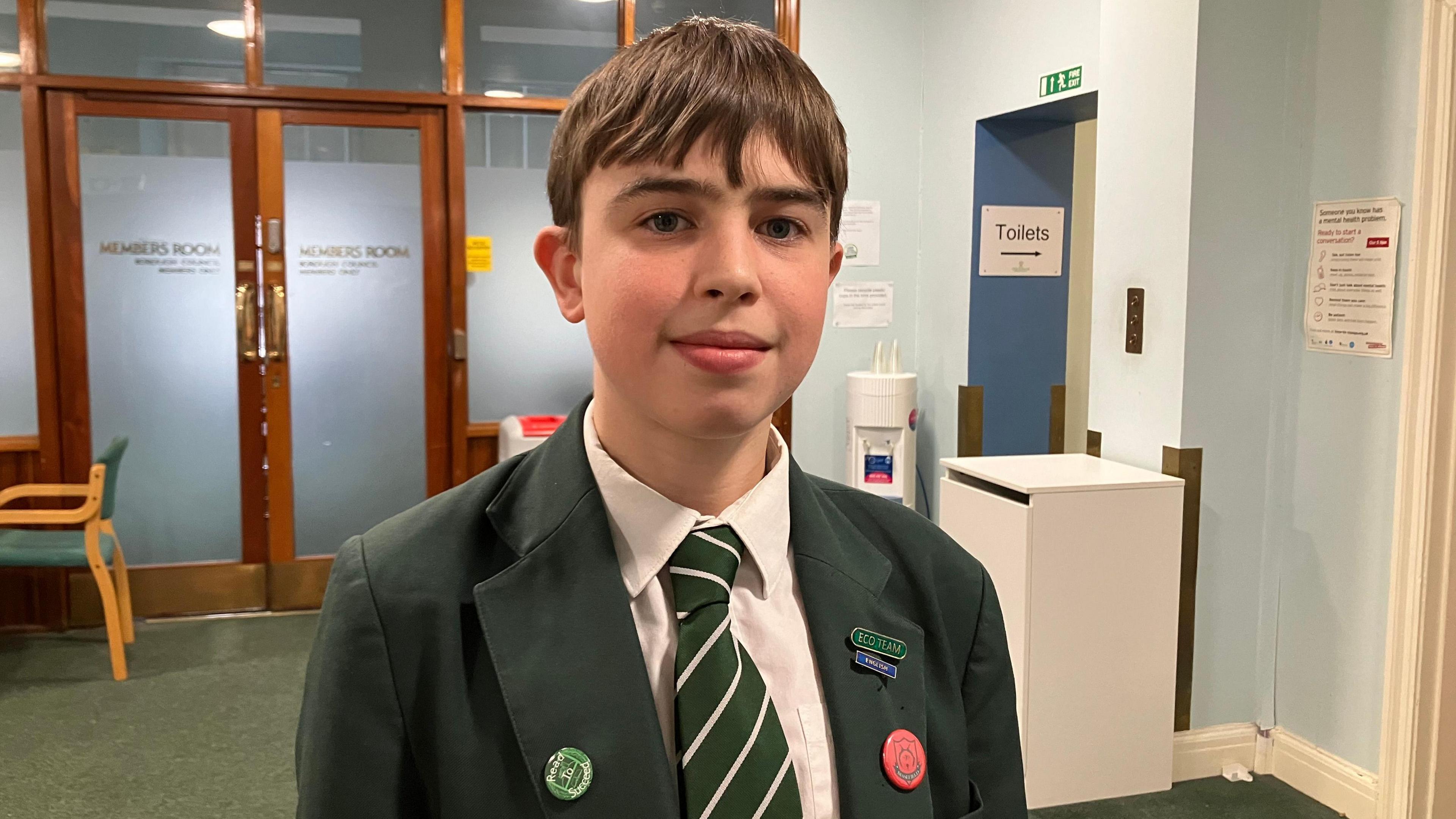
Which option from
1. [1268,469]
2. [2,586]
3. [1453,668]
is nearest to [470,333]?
[2,586]

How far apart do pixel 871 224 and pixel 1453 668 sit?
9.17ft

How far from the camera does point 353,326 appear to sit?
463cm

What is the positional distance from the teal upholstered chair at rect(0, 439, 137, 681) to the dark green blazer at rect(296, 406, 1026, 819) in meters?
3.42

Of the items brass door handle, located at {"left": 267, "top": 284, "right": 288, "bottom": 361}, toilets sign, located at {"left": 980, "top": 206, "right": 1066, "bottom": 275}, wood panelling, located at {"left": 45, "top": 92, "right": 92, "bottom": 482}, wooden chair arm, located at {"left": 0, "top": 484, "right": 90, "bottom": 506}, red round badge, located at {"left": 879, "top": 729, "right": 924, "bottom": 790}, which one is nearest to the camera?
red round badge, located at {"left": 879, "top": 729, "right": 924, "bottom": 790}

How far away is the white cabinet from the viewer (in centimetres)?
283

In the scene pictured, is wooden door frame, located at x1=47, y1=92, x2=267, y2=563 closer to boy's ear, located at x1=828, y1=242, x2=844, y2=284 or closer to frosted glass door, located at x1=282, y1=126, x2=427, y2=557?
frosted glass door, located at x1=282, y1=126, x2=427, y2=557

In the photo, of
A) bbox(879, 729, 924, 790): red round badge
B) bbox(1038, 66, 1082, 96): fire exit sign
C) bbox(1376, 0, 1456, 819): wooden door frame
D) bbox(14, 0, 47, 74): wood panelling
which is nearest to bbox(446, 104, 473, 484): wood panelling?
bbox(14, 0, 47, 74): wood panelling

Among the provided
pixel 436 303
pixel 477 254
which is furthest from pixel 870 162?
pixel 436 303

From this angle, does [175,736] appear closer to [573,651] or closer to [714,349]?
[573,651]

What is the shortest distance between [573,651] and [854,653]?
0.75 ft

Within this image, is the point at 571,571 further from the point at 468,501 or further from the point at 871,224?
the point at 871,224

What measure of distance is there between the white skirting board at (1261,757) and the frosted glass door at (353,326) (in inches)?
121

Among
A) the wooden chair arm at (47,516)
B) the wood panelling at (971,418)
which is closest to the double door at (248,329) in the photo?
the wooden chair arm at (47,516)

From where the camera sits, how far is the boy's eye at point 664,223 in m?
0.80
